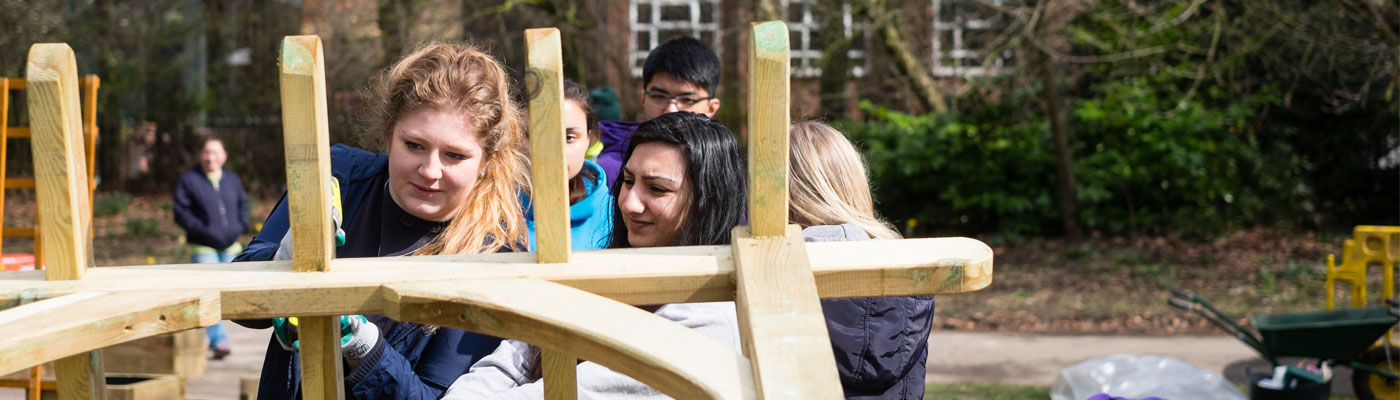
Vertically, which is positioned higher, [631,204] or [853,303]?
[631,204]

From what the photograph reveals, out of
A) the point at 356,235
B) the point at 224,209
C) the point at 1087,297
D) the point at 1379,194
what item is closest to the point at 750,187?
the point at 356,235

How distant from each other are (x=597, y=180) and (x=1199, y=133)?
8611 mm

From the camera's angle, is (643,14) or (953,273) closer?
(953,273)

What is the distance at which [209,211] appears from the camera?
260 inches

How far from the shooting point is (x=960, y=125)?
419 inches

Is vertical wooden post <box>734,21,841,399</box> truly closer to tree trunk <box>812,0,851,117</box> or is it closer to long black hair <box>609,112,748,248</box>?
long black hair <box>609,112,748,248</box>

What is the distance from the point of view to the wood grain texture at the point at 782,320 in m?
1.05

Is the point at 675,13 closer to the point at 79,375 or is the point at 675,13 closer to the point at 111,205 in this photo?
the point at 111,205

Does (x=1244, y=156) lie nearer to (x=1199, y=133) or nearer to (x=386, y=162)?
(x=1199, y=133)

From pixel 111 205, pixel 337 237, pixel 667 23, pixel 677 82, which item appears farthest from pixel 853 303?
pixel 111 205

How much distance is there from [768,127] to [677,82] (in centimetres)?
256

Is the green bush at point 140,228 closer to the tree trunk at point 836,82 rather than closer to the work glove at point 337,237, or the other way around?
the tree trunk at point 836,82

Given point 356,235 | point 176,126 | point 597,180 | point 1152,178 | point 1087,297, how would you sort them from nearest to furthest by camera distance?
point 356,235
point 597,180
point 1087,297
point 1152,178
point 176,126

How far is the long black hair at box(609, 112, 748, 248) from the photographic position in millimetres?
2021
